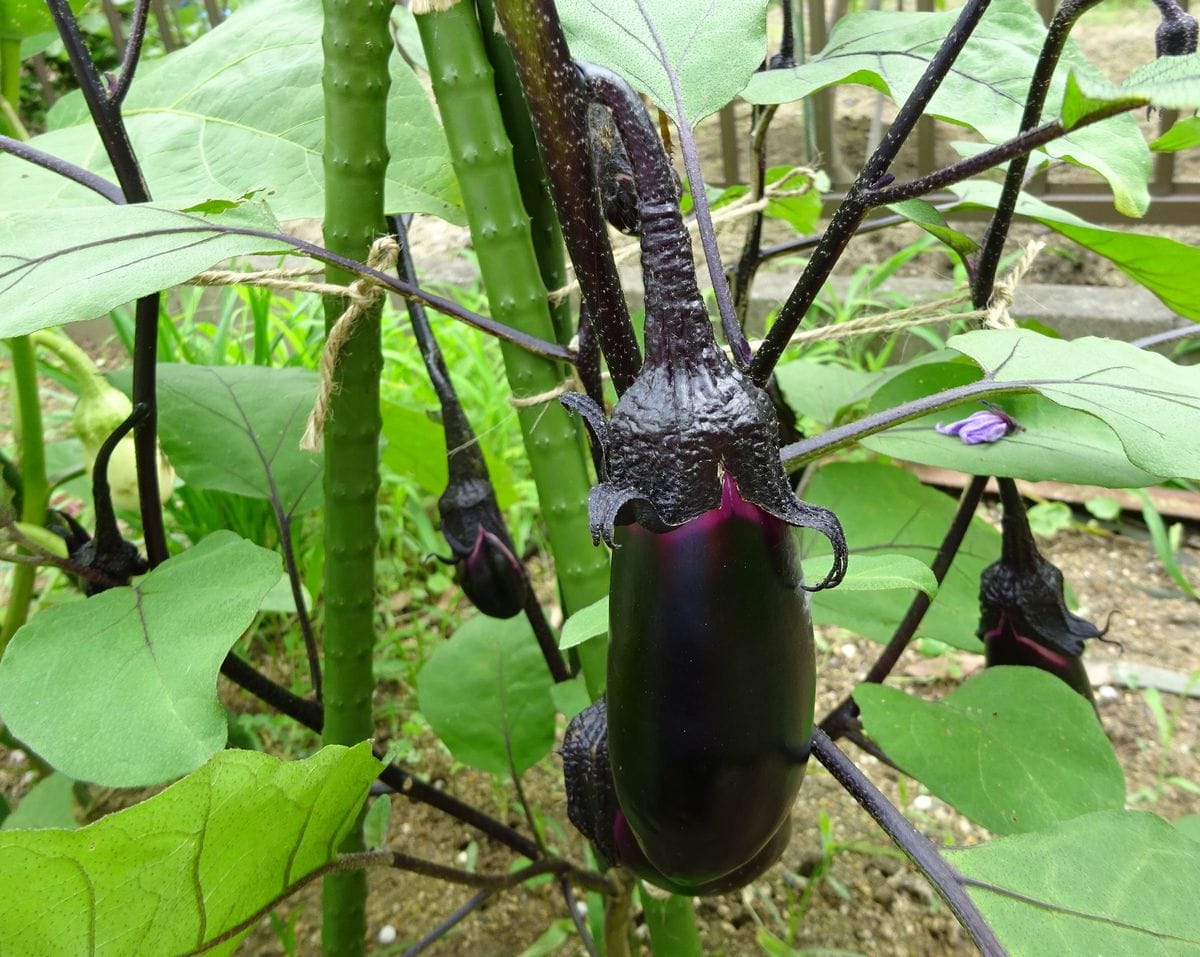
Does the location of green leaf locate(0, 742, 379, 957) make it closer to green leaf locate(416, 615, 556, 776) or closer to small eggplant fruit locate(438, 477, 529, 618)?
small eggplant fruit locate(438, 477, 529, 618)

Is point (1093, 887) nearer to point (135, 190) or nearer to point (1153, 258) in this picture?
point (1153, 258)

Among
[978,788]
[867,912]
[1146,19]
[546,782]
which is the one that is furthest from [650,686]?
[1146,19]

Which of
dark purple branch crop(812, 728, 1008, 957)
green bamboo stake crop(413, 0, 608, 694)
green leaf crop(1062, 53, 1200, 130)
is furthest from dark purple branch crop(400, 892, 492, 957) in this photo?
green leaf crop(1062, 53, 1200, 130)

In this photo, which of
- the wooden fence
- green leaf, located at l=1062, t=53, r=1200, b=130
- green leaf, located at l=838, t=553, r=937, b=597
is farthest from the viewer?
the wooden fence

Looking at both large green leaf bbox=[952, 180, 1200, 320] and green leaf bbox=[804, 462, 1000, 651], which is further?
green leaf bbox=[804, 462, 1000, 651]

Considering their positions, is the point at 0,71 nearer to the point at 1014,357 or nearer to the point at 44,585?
the point at 1014,357

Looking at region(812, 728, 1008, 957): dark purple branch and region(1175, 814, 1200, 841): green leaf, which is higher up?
region(812, 728, 1008, 957): dark purple branch
